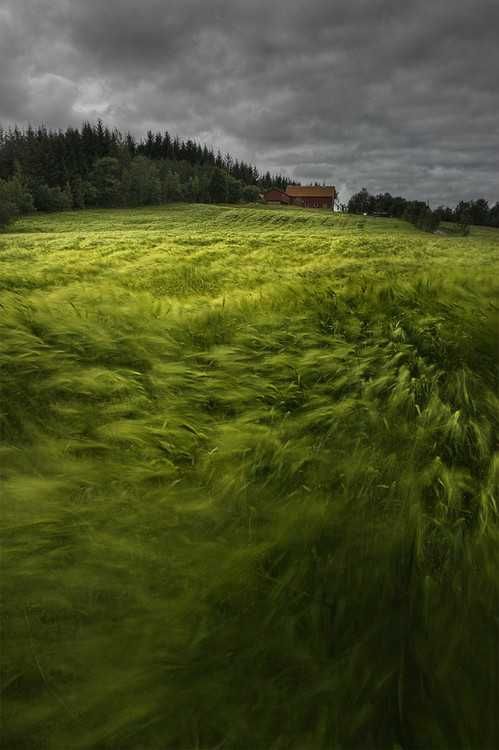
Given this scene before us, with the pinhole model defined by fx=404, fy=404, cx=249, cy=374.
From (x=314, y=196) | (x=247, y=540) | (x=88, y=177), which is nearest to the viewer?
(x=247, y=540)

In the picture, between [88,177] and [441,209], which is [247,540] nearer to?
[88,177]

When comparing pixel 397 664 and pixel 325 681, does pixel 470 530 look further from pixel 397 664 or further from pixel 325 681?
pixel 325 681

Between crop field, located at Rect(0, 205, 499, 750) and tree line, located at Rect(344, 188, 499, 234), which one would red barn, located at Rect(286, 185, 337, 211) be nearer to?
tree line, located at Rect(344, 188, 499, 234)

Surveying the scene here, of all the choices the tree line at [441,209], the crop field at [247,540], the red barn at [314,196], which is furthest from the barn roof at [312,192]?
the crop field at [247,540]

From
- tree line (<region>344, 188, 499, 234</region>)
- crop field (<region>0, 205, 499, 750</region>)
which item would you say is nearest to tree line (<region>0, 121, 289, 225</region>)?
tree line (<region>344, 188, 499, 234</region>)

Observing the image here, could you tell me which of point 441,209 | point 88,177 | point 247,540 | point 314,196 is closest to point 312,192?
point 314,196

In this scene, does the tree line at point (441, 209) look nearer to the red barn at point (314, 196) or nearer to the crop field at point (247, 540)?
the red barn at point (314, 196)

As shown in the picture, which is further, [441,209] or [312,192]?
[312,192]

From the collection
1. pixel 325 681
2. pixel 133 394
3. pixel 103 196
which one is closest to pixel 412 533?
pixel 325 681
